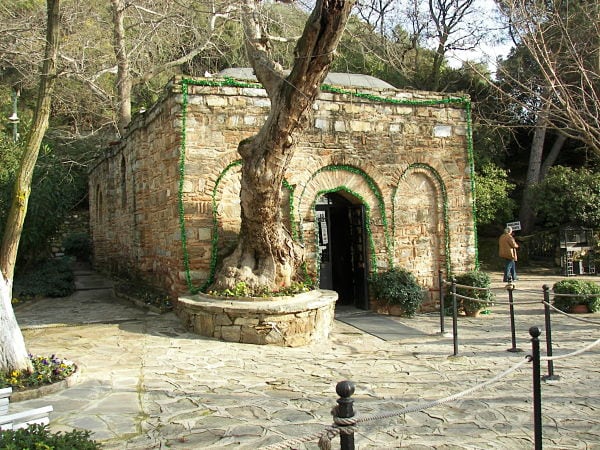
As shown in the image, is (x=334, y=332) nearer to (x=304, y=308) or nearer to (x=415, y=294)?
(x=304, y=308)

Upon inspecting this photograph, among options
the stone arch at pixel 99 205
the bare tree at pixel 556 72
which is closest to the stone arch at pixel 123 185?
the stone arch at pixel 99 205

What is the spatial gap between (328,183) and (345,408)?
7.35m

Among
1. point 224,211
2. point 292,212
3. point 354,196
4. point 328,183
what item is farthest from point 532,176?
point 224,211

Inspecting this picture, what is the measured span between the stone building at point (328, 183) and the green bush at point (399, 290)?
0.29 m

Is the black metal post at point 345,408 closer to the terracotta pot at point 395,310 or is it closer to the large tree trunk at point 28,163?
the large tree trunk at point 28,163

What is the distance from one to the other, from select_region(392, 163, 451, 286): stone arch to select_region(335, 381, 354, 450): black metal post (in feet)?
25.6

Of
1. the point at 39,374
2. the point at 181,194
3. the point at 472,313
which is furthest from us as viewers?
the point at 472,313

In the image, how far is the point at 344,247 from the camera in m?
10.9

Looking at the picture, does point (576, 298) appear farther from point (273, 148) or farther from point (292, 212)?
point (273, 148)

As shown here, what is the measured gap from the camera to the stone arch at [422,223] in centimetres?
1030

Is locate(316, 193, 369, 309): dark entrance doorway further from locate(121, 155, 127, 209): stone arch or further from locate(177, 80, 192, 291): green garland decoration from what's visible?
locate(121, 155, 127, 209): stone arch

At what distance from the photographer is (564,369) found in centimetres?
625

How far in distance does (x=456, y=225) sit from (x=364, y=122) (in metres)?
2.86

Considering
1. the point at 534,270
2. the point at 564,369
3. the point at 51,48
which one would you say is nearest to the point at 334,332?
the point at 564,369
